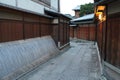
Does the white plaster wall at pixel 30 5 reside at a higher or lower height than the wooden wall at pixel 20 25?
higher

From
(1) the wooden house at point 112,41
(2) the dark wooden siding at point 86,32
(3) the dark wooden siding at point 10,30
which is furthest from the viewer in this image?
(2) the dark wooden siding at point 86,32

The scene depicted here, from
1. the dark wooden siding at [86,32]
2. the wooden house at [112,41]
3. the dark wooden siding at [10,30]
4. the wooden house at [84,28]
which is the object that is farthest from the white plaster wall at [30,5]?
the dark wooden siding at [86,32]

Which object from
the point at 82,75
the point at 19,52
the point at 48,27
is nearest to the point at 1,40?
the point at 19,52

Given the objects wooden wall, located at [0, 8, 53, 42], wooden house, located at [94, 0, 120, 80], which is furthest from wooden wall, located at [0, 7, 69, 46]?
A: wooden house, located at [94, 0, 120, 80]

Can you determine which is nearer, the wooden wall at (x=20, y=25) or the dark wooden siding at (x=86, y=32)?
the wooden wall at (x=20, y=25)

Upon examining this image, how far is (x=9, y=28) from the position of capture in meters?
7.74

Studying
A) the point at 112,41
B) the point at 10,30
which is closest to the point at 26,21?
the point at 10,30

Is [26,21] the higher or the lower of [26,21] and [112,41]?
the higher

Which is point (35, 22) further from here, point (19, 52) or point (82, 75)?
point (82, 75)

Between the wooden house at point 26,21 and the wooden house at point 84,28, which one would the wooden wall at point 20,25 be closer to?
the wooden house at point 26,21

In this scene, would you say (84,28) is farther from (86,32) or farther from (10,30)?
(10,30)

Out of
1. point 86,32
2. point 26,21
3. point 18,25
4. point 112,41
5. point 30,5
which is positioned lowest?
point 112,41

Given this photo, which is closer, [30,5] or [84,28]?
[30,5]

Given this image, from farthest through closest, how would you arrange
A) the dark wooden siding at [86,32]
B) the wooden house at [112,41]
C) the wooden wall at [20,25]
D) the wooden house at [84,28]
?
the dark wooden siding at [86,32] < the wooden house at [84,28] < the wooden wall at [20,25] < the wooden house at [112,41]
